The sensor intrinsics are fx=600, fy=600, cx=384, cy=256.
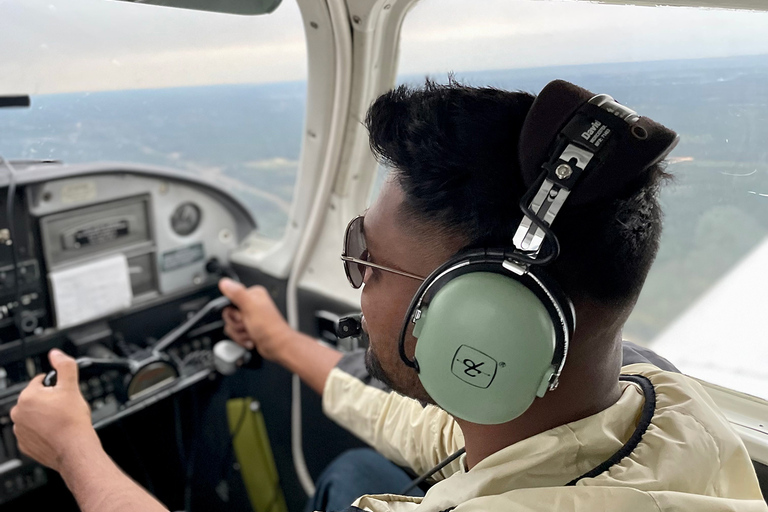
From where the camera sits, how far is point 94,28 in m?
1.39

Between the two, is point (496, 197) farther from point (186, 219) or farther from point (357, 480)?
point (186, 219)

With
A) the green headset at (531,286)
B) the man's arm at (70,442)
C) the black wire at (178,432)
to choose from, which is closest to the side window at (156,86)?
the man's arm at (70,442)

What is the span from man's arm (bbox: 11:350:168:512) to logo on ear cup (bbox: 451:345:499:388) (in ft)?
2.42

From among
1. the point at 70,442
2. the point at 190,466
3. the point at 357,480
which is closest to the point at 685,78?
the point at 357,480

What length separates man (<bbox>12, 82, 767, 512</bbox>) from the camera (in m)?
0.77

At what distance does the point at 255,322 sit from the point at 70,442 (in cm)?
72

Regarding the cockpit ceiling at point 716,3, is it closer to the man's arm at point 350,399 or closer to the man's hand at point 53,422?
the man's arm at point 350,399

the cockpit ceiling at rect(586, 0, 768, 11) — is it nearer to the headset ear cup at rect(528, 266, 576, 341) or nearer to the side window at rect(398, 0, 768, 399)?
the side window at rect(398, 0, 768, 399)

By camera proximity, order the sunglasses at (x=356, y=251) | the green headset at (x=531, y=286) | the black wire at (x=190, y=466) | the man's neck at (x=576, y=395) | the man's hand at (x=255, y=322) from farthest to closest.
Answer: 1. the black wire at (x=190, y=466)
2. the man's hand at (x=255, y=322)
3. the sunglasses at (x=356, y=251)
4. the man's neck at (x=576, y=395)
5. the green headset at (x=531, y=286)

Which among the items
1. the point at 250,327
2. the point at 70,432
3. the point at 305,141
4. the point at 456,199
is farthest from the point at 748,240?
the point at 70,432

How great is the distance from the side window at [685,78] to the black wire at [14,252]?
42.6 inches

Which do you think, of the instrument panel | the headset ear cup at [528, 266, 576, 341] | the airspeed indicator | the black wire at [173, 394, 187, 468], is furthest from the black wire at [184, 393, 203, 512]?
the headset ear cup at [528, 266, 576, 341]

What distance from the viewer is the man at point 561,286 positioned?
0.77 meters

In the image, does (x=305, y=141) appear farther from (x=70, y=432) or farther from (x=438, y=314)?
(x=438, y=314)
